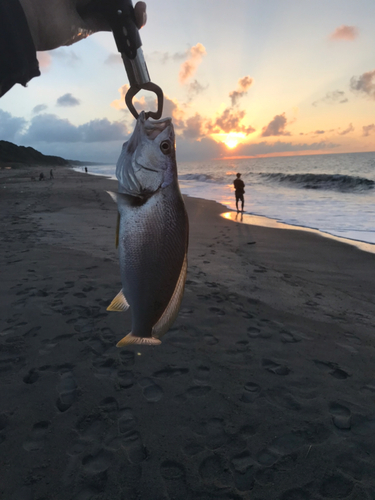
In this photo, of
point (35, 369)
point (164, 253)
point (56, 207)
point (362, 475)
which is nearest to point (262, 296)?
point (362, 475)

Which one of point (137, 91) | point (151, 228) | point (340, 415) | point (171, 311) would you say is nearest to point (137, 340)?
point (171, 311)

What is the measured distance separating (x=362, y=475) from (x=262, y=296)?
305 cm

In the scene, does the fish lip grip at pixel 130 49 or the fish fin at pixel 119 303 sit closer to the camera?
the fish lip grip at pixel 130 49

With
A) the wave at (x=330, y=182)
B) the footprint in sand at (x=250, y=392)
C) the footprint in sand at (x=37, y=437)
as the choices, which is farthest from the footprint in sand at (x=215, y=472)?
the wave at (x=330, y=182)

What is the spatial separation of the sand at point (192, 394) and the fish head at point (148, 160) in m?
2.08

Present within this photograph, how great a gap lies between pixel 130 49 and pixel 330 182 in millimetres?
35239

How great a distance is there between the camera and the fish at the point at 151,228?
4.68 feet

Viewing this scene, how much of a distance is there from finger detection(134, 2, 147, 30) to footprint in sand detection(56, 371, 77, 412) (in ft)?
9.63

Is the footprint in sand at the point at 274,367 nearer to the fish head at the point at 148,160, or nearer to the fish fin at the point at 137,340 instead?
the fish fin at the point at 137,340

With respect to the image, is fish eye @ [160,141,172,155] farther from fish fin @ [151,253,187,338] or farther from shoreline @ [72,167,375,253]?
shoreline @ [72,167,375,253]

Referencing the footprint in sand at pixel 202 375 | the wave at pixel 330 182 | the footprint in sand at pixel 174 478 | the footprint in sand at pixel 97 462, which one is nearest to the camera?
the footprint in sand at pixel 174 478

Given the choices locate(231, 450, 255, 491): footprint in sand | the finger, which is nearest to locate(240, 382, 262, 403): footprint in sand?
locate(231, 450, 255, 491): footprint in sand

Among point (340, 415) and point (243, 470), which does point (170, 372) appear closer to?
point (243, 470)

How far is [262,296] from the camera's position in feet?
16.8
